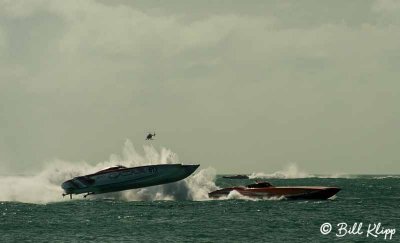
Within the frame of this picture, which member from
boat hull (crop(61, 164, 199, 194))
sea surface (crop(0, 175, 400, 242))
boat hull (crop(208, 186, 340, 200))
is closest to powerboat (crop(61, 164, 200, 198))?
boat hull (crop(61, 164, 199, 194))

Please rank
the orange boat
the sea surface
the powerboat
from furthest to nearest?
1. the powerboat
2. the orange boat
3. the sea surface

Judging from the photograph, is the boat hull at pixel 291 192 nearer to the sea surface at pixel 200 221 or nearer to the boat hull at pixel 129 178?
the sea surface at pixel 200 221

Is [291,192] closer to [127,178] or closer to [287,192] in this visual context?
[287,192]

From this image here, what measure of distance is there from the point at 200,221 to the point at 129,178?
2658cm

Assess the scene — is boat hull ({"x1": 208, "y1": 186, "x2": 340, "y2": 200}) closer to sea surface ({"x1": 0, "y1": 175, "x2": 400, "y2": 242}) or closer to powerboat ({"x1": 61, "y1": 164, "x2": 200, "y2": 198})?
sea surface ({"x1": 0, "y1": 175, "x2": 400, "y2": 242})

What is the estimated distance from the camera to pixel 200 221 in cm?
5781

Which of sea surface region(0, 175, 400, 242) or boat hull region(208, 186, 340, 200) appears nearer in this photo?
sea surface region(0, 175, 400, 242)

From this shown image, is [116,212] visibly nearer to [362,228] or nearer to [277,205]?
[277,205]

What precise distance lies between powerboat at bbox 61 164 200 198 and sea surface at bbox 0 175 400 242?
270 centimetres

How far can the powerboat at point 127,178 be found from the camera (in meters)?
82.8

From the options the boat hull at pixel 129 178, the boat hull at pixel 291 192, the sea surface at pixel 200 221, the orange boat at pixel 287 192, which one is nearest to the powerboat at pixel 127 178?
the boat hull at pixel 129 178

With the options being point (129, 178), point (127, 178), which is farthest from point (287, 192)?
point (127, 178)

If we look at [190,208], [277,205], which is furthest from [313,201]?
[190,208]

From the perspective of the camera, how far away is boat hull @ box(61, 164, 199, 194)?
82812 millimetres
